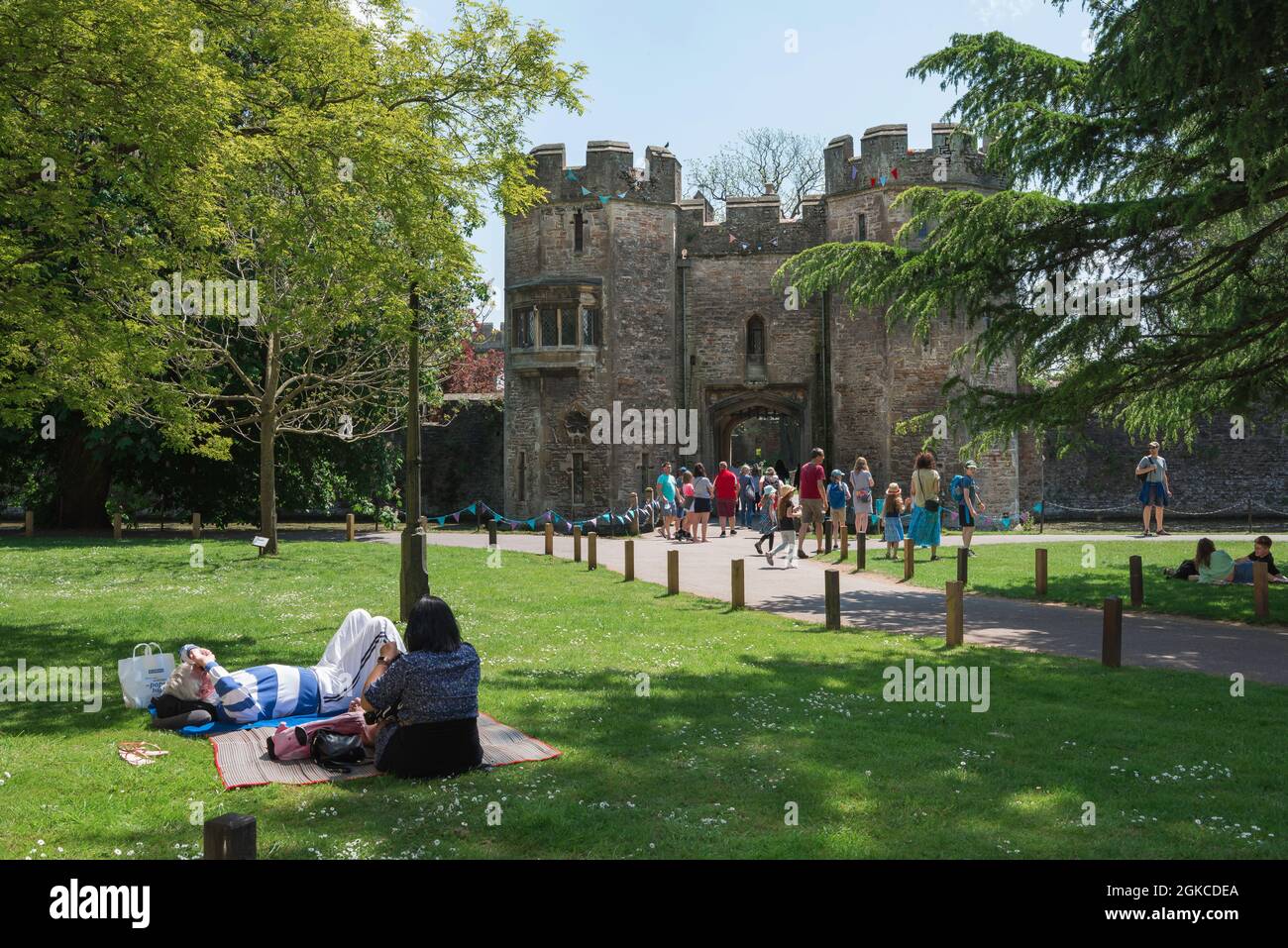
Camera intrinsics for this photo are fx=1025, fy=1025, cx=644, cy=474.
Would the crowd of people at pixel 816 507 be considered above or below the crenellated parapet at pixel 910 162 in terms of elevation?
below

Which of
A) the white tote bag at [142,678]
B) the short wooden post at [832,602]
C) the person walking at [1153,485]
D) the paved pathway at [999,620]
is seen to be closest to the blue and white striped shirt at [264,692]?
the white tote bag at [142,678]

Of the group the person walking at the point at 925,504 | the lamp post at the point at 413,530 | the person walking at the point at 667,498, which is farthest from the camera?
the person walking at the point at 667,498

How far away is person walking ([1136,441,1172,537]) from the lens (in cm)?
2284

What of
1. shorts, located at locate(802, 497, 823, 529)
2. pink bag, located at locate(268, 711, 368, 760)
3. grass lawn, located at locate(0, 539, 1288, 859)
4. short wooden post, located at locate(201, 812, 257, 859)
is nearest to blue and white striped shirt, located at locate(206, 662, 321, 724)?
grass lawn, located at locate(0, 539, 1288, 859)

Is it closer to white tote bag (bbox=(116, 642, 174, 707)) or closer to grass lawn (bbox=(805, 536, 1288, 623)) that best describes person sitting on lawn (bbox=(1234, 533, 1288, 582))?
grass lawn (bbox=(805, 536, 1288, 623))

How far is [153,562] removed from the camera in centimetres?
1820

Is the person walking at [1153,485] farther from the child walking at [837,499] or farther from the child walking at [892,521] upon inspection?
the child walking at [837,499]

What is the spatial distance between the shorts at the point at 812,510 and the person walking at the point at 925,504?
1.85 metres

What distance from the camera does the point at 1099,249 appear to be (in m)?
13.9

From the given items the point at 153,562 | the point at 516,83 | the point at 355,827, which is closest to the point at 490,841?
the point at 355,827

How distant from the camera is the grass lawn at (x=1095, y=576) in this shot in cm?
1347

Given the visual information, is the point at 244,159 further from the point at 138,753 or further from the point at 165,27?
the point at 138,753

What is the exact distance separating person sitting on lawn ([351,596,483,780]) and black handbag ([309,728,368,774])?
0.68 ft
